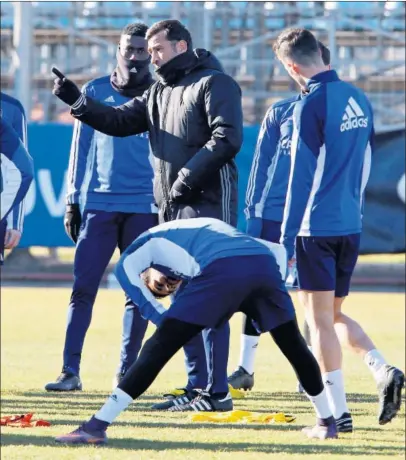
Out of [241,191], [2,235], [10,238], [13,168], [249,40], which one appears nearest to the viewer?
[13,168]

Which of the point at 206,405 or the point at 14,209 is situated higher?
the point at 14,209

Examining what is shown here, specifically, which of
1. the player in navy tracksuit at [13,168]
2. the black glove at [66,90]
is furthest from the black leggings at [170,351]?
the black glove at [66,90]

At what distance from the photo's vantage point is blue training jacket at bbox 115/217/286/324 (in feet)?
20.7

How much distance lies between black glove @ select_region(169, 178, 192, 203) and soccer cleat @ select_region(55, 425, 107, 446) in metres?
1.48

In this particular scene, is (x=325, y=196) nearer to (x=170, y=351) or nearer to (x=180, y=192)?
(x=180, y=192)

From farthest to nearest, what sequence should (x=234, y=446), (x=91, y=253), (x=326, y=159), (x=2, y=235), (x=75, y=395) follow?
1. (x=91, y=253)
2. (x=75, y=395)
3. (x=2, y=235)
4. (x=326, y=159)
5. (x=234, y=446)

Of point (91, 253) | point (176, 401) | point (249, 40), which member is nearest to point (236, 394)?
point (176, 401)

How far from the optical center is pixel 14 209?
8.49 m

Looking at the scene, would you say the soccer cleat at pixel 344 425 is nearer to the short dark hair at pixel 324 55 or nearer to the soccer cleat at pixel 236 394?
the soccer cleat at pixel 236 394

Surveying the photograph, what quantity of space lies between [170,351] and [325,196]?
125 cm

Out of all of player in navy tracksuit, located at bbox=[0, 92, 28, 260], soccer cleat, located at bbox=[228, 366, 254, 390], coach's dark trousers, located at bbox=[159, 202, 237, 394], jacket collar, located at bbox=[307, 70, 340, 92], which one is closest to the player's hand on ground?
player in navy tracksuit, located at bbox=[0, 92, 28, 260]

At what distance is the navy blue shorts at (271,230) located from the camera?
8852mm

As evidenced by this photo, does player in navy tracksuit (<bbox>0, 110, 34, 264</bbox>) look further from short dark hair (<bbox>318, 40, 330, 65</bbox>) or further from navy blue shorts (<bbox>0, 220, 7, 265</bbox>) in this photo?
short dark hair (<bbox>318, 40, 330, 65</bbox>)

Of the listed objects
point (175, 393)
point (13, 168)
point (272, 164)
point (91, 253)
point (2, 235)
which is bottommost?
point (175, 393)
